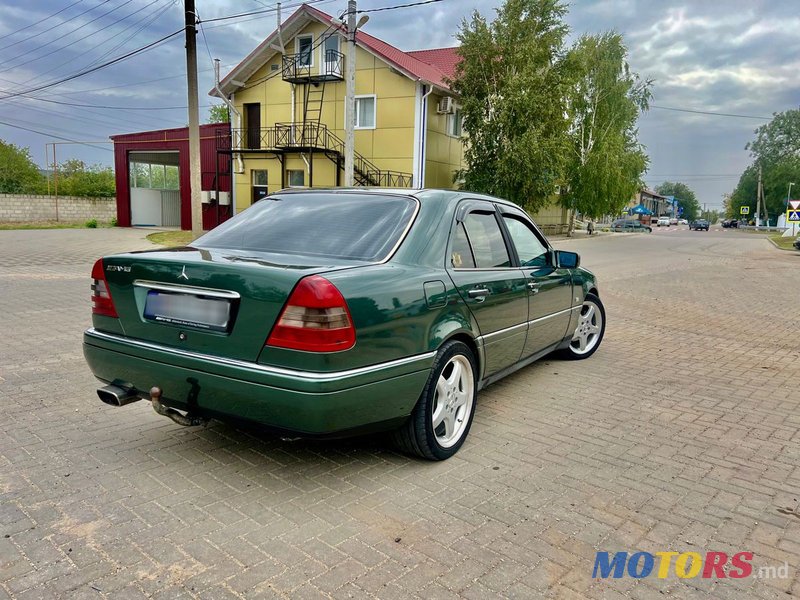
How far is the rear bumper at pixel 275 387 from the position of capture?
2732 mm

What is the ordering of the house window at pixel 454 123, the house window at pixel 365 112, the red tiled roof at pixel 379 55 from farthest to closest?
the house window at pixel 454 123
the house window at pixel 365 112
the red tiled roof at pixel 379 55

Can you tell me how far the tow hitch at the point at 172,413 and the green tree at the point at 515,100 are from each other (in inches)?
983

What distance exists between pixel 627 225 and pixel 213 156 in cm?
4369

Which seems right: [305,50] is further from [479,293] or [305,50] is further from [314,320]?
[314,320]

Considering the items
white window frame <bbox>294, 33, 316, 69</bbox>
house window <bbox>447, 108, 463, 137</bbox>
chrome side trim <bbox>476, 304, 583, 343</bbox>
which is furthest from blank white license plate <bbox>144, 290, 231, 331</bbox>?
house window <bbox>447, 108, 463, 137</bbox>

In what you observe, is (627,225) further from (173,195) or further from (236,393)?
(236,393)

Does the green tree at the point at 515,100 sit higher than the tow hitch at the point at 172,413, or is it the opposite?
the green tree at the point at 515,100

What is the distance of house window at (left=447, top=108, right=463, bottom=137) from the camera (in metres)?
27.8

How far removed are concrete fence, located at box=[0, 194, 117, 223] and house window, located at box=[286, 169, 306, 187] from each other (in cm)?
1539

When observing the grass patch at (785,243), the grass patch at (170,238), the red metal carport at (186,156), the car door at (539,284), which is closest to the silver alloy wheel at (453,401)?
the car door at (539,284)

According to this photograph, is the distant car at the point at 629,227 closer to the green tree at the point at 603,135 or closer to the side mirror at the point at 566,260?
the green tree at the point at 603,135

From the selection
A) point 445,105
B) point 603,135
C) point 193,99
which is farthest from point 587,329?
point 603,135

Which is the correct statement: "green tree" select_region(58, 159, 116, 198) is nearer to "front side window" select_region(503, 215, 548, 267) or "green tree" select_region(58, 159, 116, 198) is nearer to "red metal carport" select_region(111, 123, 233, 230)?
"red metal carport" select_region(111, 123, 233, 230)

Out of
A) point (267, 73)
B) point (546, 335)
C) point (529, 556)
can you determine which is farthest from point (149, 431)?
point (267, 73)
